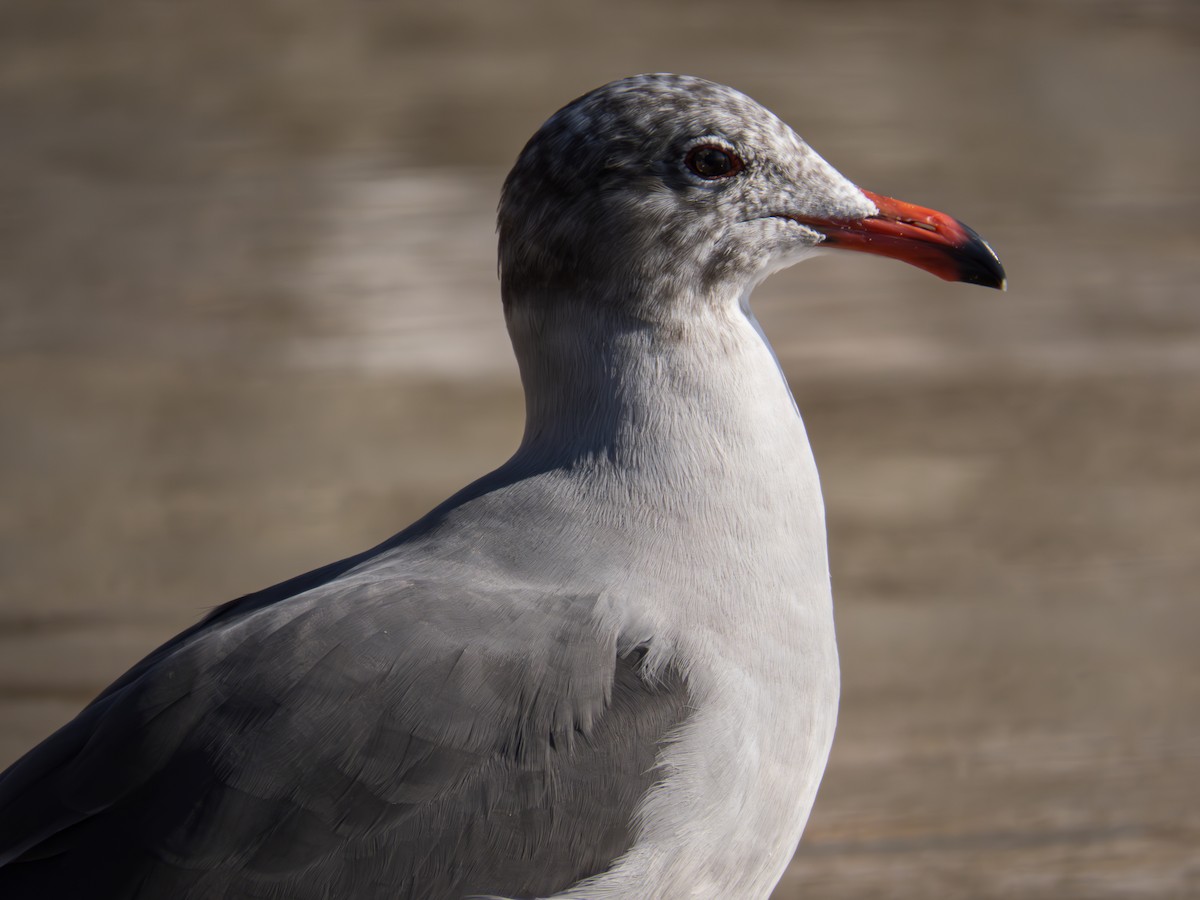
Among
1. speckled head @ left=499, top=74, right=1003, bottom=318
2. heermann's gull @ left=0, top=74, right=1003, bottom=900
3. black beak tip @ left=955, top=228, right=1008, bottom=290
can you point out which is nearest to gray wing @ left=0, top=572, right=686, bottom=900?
heermann's gull @ left=0, top=74, right=1003, bottom=900

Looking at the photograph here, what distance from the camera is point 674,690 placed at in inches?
27.0

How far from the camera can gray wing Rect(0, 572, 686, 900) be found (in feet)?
2.16

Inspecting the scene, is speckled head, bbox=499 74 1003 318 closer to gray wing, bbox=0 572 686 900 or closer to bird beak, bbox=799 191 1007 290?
bird beak, bbox=799 191 1007 290

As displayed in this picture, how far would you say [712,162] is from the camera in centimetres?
74

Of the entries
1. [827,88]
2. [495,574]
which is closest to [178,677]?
[495,574]

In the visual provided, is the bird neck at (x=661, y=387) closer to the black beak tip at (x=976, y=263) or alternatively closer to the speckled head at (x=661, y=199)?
the speckled head at (x=661, y=199)

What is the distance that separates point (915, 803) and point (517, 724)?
0.69 meters

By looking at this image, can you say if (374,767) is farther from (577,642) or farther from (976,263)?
(976,263)

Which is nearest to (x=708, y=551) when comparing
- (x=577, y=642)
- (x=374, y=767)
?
(x=577, y=642)

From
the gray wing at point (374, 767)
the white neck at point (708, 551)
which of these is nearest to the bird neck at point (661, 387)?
the white neck at point (708, 551)

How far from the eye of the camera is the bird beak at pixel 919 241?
78 centimetres

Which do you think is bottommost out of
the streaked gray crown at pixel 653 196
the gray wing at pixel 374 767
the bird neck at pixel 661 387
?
the gray wing at pixel 374 767

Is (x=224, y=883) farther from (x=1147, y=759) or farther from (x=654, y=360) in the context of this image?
(x=1147, y=759)

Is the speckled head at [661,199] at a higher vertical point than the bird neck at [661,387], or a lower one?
higher
